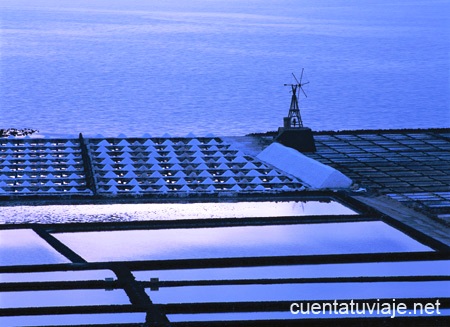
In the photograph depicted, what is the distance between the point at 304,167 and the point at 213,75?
7659cm

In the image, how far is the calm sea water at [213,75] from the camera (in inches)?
3275

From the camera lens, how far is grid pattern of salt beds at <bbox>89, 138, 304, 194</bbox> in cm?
3744

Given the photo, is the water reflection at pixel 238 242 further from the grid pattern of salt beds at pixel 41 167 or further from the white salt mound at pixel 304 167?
the grid pattern of salt beds at pixel 41 167

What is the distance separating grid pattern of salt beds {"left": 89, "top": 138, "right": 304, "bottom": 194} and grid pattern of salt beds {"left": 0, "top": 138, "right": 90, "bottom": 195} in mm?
702

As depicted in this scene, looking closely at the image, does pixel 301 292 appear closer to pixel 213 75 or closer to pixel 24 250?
pixel 24 250

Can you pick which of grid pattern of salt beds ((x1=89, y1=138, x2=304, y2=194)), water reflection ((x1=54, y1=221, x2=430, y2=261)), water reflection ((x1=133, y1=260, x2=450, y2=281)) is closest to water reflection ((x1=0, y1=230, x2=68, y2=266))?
water reflection ((x1=54, y1=221, x2=430, y2=261))

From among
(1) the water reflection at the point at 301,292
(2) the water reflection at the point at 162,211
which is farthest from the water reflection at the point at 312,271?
(2) the water reflection at the point at 162,211

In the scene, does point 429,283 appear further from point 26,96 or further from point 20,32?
point 20,32

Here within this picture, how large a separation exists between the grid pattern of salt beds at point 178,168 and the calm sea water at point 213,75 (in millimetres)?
32572

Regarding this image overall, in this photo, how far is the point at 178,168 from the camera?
39281mm

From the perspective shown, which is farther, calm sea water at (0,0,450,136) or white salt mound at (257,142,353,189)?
calm sea water at (0,0,450,136)

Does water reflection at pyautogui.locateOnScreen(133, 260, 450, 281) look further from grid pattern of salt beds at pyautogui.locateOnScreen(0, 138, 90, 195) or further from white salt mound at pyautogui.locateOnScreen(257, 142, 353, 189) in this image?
grid pattern of salt beds at pyautogui.locateOnScreen(0, 138, 90, 195)

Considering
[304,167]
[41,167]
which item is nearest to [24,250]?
[41,167]

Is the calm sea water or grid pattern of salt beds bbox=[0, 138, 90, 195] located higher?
the calm sea water
